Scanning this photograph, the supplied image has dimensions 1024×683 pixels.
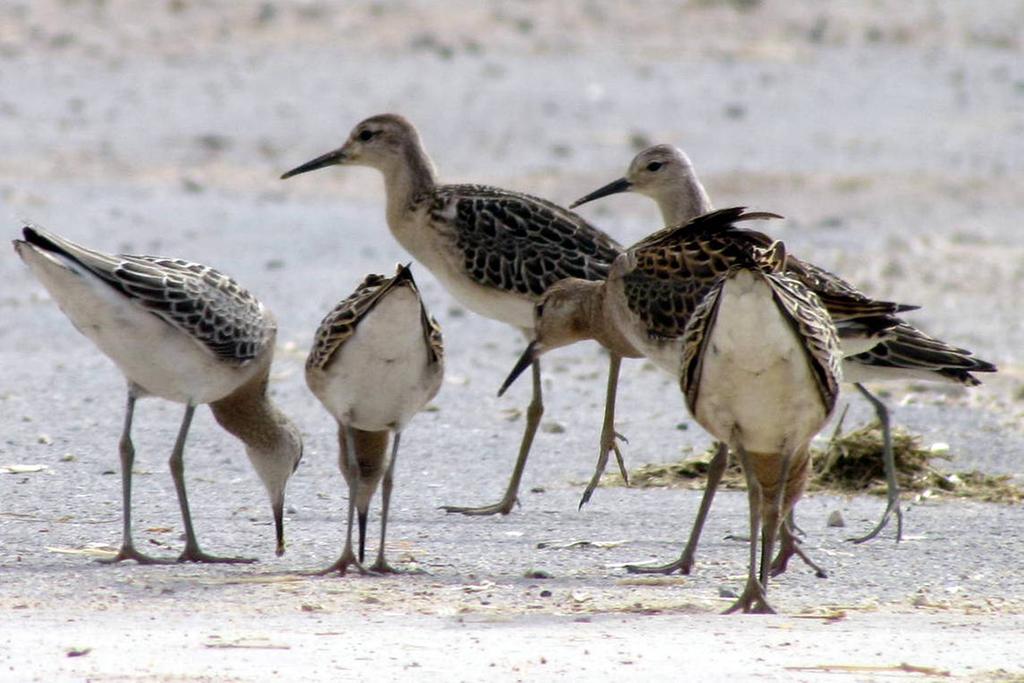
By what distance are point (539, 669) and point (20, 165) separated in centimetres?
1570

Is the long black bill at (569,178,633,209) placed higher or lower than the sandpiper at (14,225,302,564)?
higher

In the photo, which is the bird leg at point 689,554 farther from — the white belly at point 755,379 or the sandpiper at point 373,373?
the sandpiper at point 373,373

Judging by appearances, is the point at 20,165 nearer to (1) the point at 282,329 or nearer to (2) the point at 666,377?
(1) the point at 282,329

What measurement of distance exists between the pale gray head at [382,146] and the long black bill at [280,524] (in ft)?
10.2

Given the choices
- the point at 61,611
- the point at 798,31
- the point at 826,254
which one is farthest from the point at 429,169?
the point at 798,31

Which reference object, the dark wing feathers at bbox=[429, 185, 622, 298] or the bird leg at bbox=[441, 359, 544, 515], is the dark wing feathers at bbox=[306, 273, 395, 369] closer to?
the bird leg at bbox=[441, 359, 544, 515]

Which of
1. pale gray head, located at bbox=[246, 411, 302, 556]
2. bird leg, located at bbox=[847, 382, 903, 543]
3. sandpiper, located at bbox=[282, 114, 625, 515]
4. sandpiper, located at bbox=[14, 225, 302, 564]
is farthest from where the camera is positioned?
sandpiper, located at bbox=[282, 114, 625, 515]

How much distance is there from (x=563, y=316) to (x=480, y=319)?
5165 millimetres

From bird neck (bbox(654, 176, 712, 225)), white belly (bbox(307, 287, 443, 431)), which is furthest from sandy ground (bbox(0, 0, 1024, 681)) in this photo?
bird neck (bbox(654, 176, 712, 225))

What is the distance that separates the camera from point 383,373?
334 inches

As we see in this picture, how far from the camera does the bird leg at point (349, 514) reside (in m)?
8.13

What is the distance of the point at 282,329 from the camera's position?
14000mm

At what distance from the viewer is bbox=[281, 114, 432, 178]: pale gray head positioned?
11483 millimetres

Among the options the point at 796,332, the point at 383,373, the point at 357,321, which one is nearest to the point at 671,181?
the point at 383,373
